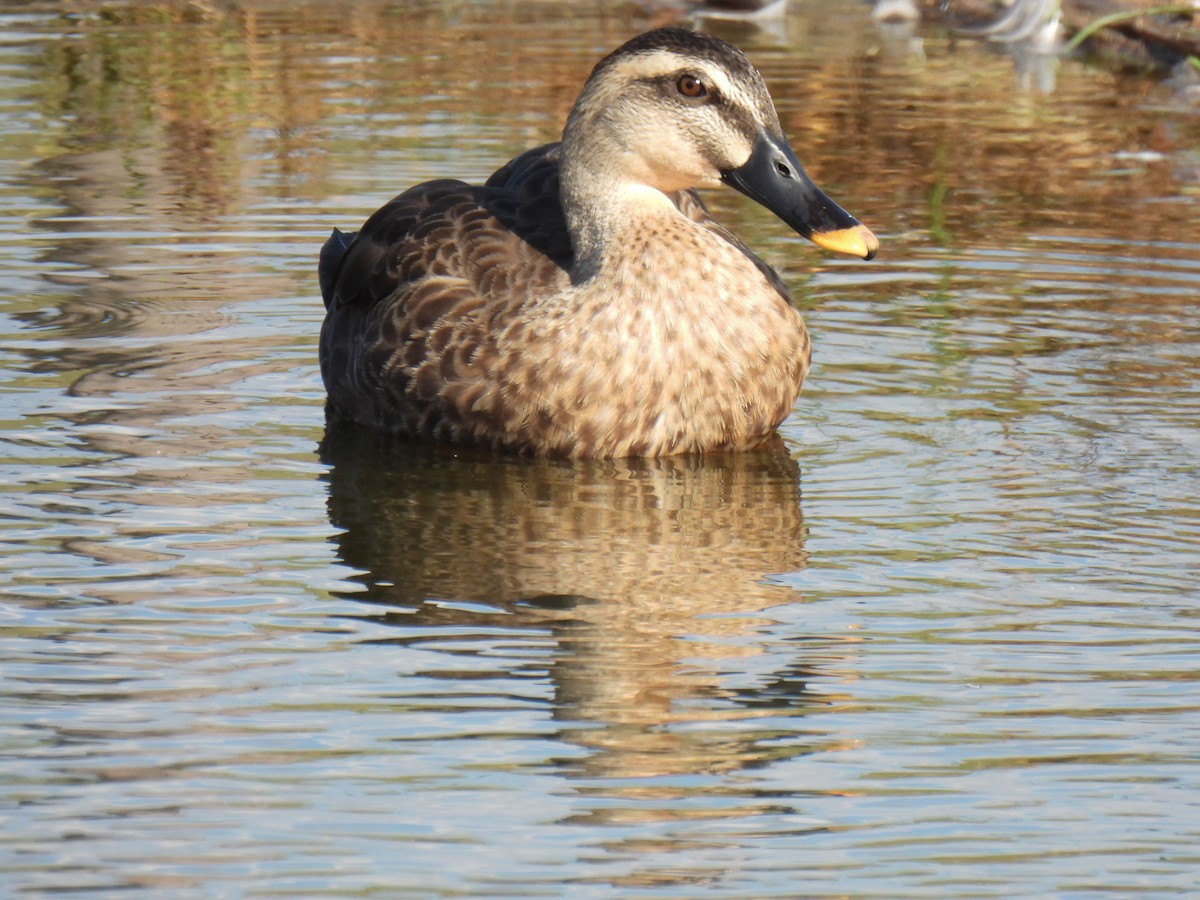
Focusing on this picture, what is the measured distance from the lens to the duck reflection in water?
5.04 m

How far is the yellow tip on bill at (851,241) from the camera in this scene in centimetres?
705

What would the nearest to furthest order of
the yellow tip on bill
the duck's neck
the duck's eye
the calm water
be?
the calm water < the yellow tip on bill < the duck's eye < the duck's neck

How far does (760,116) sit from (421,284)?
1.26 metres

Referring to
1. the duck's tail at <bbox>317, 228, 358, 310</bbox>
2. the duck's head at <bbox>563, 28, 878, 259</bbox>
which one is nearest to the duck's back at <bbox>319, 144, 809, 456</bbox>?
the duck's head at <bbox>563, 28, 878, 259</bbox>

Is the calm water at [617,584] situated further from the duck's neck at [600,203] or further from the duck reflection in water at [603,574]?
the duck's neck at [600,203]

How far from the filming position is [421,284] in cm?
759

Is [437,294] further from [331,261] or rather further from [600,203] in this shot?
[331,261]

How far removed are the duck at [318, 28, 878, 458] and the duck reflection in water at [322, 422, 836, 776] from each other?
0.16 m

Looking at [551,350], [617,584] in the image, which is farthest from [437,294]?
[617,584]

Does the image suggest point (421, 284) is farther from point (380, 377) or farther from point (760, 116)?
point (760, 116)

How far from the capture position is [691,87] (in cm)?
730

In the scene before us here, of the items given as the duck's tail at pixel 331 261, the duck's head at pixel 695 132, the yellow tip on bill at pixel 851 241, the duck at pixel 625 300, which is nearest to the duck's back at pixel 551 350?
the duck at pixel 625 300

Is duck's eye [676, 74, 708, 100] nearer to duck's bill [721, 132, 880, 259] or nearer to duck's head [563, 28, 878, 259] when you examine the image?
duck's head [563, 28, 878, 259]

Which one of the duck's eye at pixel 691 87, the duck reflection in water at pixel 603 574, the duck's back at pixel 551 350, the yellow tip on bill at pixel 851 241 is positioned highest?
the duck's eye at pixel 691 87
